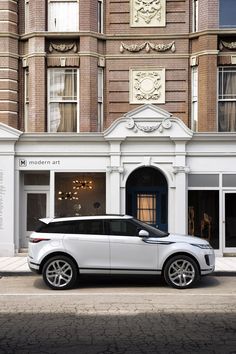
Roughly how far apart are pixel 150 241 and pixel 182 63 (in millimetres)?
8615

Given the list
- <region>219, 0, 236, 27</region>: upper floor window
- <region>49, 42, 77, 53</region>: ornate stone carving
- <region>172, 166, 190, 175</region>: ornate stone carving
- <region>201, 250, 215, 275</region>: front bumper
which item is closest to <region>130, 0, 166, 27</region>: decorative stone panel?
<region>219, 0, 236, 27</region>: upper floor window

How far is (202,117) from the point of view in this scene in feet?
55.1

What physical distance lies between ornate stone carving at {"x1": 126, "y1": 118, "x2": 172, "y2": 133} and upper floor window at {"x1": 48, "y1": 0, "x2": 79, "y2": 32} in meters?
4.25

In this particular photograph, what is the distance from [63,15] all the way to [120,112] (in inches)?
157

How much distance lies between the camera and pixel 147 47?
17094mm

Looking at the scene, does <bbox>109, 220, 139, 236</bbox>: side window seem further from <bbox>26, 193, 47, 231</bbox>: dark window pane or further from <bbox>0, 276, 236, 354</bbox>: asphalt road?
<bbox>26, 193, 47, 231</bbox>: dark window pane

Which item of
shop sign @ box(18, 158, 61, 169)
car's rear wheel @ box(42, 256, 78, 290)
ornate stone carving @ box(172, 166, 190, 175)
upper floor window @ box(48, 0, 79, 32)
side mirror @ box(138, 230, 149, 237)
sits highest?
upper floor window @ box(48, 0, 79, 32)

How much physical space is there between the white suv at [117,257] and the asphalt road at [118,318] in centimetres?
36

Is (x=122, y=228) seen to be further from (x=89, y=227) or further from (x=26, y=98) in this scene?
(x=26, y=98)

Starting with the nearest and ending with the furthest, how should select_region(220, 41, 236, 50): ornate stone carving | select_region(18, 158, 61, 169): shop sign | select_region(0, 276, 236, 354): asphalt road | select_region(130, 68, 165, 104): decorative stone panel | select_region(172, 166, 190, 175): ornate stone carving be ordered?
select_region(0, 276, 236, 354): asphalt road, select_region(172, 166, 190, 175): ornate stone carving, select_region(18, 158, 61, 169): shop sign, select_region(220, 41, 236, 50): ornate stone carving, select_region(130, 68, 165, 104): decorative stone panel

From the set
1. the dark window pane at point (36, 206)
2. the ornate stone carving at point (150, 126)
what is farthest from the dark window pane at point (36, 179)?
the ornate stone carving at point (150, 126)

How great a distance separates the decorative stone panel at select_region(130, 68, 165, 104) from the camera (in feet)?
55.9

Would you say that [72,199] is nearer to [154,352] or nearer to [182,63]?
[182,63]

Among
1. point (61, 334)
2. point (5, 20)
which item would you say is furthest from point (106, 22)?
point (61, 334)
